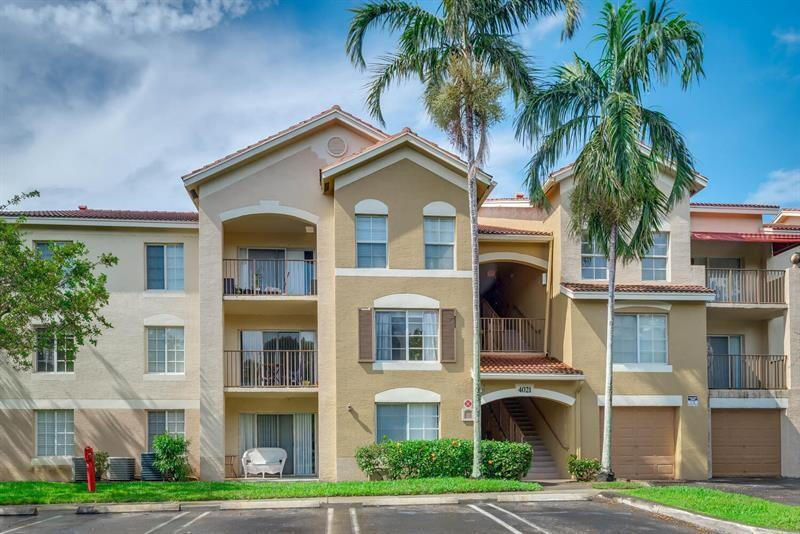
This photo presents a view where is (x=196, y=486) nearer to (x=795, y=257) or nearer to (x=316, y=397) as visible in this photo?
(x=316, y=397)

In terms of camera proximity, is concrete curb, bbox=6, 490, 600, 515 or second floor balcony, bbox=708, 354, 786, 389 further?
second floor balcony, bbox=708, 354, 786, 389

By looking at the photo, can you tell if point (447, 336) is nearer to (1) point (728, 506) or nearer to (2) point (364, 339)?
(2) point (364, 339)

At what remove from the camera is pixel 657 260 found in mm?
25766

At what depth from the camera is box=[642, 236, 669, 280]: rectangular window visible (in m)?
25.6

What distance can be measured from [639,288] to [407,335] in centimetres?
773

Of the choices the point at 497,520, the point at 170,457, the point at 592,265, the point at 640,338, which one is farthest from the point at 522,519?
the point at 170,457

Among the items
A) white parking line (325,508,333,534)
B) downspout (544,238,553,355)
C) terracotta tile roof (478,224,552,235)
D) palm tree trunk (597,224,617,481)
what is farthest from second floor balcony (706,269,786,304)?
white parking line (325,508,333,534)

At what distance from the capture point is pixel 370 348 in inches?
912

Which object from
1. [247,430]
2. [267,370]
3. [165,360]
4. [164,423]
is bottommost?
[247,430]

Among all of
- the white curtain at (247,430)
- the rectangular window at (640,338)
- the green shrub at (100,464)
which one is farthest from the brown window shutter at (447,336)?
the green shrub at (100,464)

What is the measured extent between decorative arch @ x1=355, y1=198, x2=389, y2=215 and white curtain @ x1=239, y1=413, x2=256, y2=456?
7919 millimetres

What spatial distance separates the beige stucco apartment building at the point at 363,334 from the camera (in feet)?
77.0

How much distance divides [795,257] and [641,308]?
20.2 feet

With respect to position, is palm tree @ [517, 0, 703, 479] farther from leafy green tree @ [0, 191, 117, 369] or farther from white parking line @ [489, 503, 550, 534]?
leafy green tree @ [0, 191, 117, 369]
